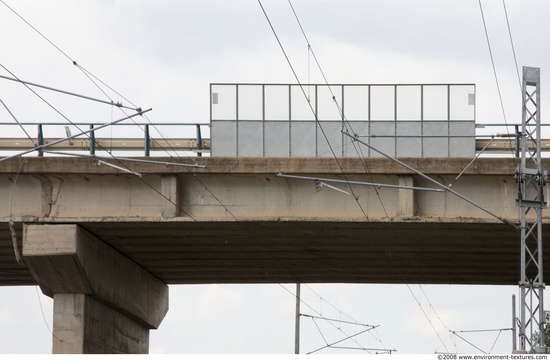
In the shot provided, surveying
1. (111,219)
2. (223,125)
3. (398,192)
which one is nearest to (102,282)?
(111,219)

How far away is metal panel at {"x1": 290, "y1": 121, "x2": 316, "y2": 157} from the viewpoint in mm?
36156

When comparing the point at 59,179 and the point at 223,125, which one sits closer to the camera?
the point at 59,179

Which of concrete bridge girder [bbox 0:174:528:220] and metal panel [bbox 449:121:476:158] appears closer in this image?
concrete bridge girder [bbox 0:174:528:220]

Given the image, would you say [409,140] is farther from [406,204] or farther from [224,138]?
[224,138]

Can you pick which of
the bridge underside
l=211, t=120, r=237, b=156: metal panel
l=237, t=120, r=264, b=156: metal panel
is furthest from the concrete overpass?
l=237, t=120, r=264, b=156: metal panel

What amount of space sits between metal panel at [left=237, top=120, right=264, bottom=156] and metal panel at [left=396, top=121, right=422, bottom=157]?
3854mm

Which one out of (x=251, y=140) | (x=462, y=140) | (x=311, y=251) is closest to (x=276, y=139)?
(x=251, y=140)

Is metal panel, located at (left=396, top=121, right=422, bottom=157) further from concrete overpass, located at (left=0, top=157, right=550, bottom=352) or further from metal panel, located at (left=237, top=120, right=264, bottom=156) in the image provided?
metal panel, located at (left=237, top=120, right=264, bottom=156)

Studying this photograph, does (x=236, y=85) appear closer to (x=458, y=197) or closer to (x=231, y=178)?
(x=231, y=178)

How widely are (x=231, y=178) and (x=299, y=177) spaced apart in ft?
7.05

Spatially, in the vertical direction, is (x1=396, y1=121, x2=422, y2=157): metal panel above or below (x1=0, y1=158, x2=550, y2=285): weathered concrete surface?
above

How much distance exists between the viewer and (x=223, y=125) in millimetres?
36562

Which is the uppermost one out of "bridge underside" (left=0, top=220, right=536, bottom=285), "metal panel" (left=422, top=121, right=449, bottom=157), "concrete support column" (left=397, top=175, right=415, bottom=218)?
"metal panel" (left=422, top=121, right=449, bottom=157)

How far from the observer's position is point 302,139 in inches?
1431
